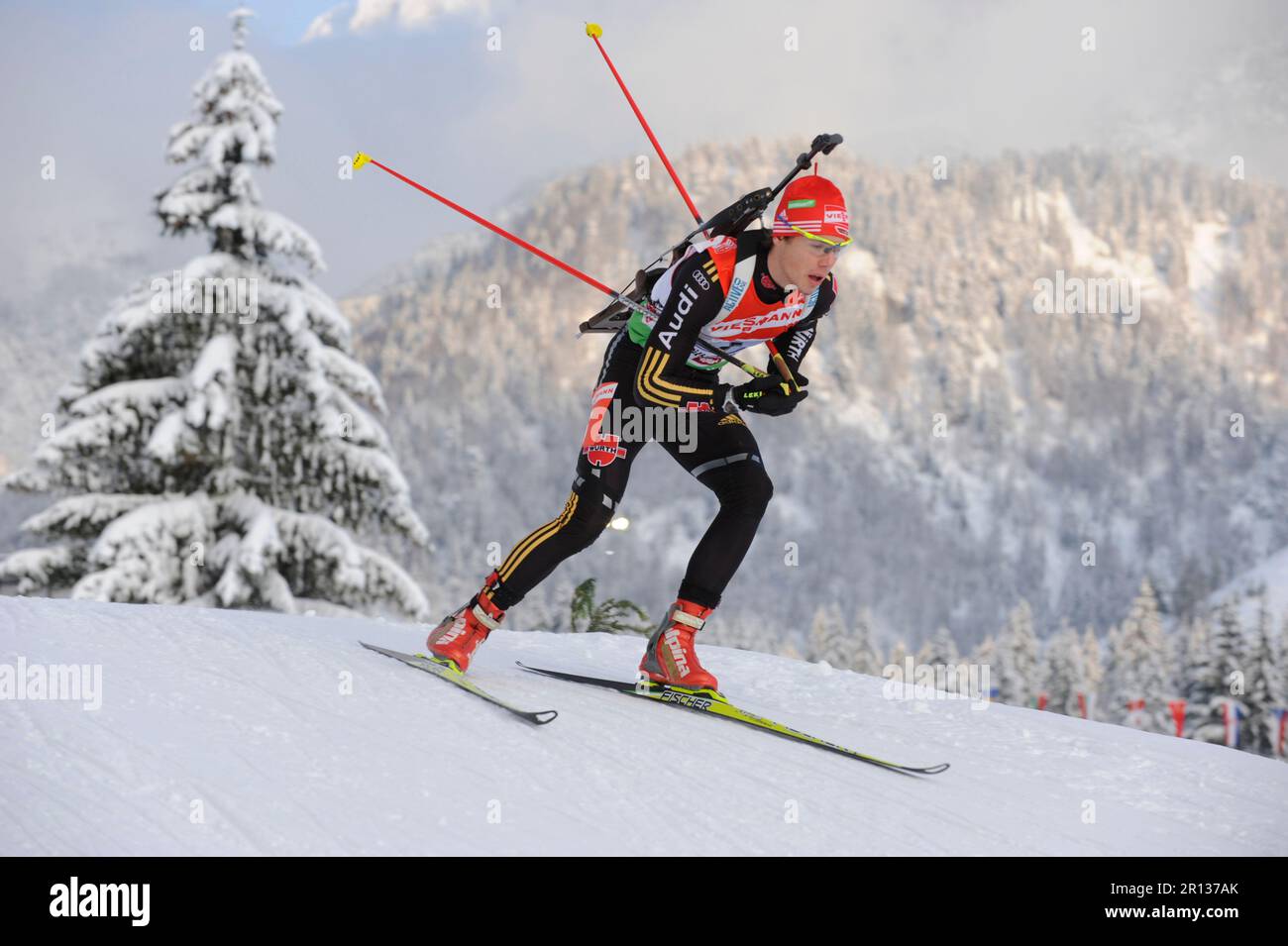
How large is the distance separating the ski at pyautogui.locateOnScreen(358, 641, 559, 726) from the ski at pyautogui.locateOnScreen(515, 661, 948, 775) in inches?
25.5

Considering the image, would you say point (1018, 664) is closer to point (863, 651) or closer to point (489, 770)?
point (863, 651)

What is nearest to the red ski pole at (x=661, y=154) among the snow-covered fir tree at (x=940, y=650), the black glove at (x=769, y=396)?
the black glove at (x=769, y=396)

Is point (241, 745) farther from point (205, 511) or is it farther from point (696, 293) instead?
point (205, 511)

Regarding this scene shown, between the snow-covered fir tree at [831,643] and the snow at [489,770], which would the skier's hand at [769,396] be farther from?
the snow-covered fir tree at [831,643]

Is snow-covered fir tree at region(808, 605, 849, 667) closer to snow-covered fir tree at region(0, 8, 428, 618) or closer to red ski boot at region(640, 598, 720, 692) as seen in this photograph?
snow-covered fir tree at region(0, 8, 428, 618)

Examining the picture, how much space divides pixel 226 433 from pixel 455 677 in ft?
26.3

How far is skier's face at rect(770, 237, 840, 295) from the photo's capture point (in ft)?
14.9

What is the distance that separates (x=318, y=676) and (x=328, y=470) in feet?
26.3

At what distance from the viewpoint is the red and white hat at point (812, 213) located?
4496mm

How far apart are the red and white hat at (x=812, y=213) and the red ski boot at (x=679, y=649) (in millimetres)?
1560

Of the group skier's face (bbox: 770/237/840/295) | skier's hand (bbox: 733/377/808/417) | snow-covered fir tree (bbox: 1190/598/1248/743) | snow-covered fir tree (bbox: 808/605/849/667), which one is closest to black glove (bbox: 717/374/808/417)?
skier's hand (bbox: 733/377/808/417)

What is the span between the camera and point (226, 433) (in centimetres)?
1167

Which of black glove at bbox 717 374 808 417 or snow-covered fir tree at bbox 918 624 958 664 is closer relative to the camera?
black glove at bbox 717 374 808 417

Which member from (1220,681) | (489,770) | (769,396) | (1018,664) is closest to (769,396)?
(769,396)
